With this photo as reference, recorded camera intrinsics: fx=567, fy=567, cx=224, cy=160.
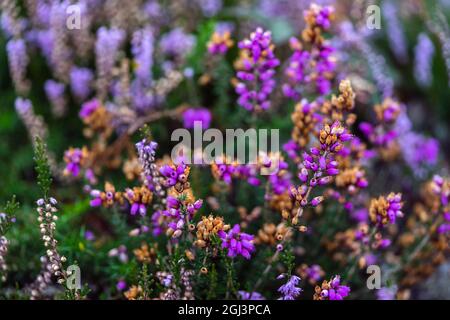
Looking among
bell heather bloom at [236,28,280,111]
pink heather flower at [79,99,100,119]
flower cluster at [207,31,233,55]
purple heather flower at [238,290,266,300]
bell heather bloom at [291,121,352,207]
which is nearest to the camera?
bell heather bloom at [291,121,352,207]

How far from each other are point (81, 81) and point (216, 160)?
149 cm

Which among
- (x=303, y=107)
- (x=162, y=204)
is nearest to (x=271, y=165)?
(x=303, y=107)

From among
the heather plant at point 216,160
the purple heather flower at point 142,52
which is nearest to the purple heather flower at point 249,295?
the heather plant at point 216,160

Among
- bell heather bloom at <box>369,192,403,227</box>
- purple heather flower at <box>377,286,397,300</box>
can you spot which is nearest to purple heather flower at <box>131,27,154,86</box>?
bell heather bloom at <box>369,192,403,227</box>

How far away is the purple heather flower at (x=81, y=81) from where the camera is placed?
328 cm

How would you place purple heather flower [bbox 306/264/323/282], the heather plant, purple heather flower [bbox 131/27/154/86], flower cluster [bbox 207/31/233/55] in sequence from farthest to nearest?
purple heather flower [bbox 131/27/154/86] < flower cluster [bbox 207/31/233/55] < purple heather flower [bbox 306/264/323/282] < the heather plant

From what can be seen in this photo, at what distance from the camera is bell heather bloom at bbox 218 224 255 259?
1.87 meters

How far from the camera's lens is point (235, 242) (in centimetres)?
188

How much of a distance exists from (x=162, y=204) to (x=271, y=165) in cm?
44

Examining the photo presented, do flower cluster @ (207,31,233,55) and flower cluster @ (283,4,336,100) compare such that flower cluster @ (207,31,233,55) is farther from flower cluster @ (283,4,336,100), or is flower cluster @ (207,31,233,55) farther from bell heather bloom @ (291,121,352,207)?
bell heather bloom @ (291,121,352,207)

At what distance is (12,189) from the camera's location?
9.79 ft

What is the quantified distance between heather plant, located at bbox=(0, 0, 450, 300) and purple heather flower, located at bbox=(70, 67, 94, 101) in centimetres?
2

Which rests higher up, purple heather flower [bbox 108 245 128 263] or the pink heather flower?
the pink heather flower
